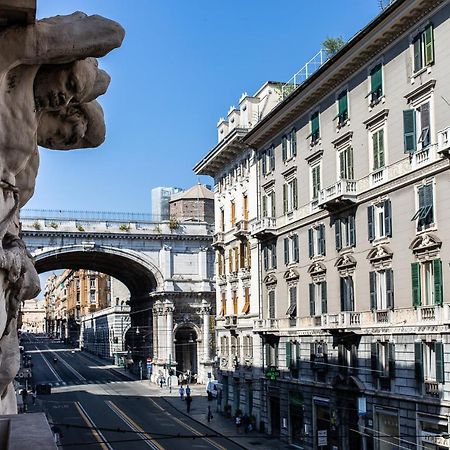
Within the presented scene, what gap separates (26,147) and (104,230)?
67.1m

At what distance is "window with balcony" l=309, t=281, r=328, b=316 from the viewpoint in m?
36.0

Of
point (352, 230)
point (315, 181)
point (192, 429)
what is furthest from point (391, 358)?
point (192, 429)

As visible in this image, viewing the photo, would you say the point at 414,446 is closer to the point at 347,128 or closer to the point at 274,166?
the point at 347,128

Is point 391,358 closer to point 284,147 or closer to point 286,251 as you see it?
point 286,251

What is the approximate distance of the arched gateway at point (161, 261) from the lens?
230 ft

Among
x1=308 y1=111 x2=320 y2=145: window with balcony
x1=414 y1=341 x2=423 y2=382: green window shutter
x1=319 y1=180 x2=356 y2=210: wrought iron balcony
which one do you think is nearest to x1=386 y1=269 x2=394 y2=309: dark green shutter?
x1=414 y1=341 x2=423 y2=382: green window shutter

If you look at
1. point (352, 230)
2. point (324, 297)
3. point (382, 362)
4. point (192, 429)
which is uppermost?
point (352, 230)

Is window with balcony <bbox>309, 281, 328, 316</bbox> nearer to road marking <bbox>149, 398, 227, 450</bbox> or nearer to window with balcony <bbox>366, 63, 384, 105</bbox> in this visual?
window with balcony <bbox>366, 63, 384, 105</bbox>

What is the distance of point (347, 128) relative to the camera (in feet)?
111

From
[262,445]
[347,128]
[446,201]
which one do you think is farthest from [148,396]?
[446,201]

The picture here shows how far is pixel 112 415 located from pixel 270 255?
17.7 metres

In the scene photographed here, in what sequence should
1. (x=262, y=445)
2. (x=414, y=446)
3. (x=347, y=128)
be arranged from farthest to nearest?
(x=262, y=445) → (x=347, y=128) → (x=414, y=446)

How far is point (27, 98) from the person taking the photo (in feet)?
16.1

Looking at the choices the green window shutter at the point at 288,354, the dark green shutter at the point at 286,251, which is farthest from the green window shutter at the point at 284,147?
the green window shutter at the point at 288,354
